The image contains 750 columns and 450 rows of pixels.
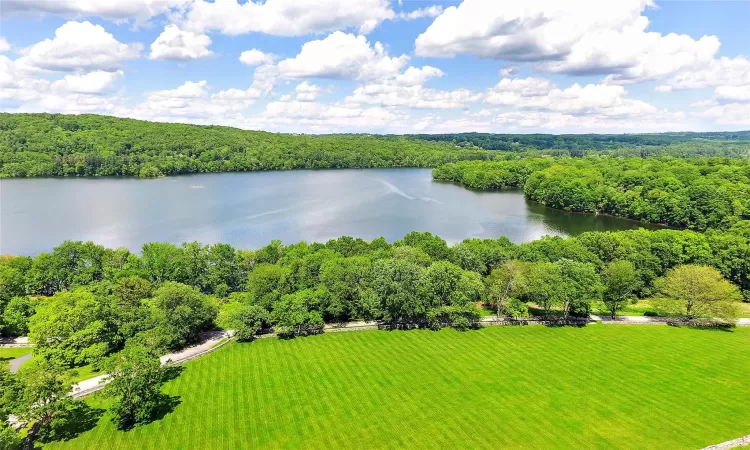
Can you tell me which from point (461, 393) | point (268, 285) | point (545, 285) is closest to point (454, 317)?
point (545, 285)

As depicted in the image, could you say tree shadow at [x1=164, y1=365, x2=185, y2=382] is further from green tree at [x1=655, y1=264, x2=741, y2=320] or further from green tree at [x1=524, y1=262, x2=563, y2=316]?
green tree at [x1=655, y1=264, x2=741, y2=320]

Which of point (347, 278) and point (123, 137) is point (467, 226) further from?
point (123, 137)

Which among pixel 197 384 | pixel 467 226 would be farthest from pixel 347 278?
pixel 467 226

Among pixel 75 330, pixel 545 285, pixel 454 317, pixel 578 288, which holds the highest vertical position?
pixel 545 285

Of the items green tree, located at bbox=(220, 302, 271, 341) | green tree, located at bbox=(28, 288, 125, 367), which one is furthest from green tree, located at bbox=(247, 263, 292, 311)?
green tree, located at bbox=(28, 288, 125, 367)

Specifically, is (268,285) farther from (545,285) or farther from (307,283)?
(545,285)

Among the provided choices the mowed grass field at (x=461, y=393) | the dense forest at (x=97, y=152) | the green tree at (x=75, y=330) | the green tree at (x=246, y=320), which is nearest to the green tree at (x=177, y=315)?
the green tree at (x=246, y=320)
